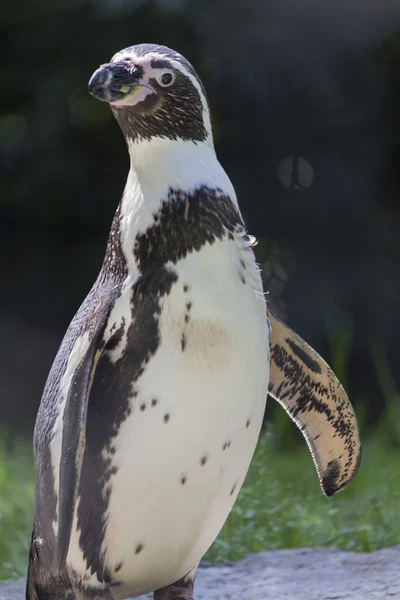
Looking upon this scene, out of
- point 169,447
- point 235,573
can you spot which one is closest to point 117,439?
point 169,447

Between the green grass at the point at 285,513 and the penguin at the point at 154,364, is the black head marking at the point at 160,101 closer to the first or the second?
the penguin at the point at 154,364

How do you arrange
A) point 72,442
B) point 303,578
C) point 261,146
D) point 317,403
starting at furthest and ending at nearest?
point 261,146, point 303,578, point 317,403, point 72,442

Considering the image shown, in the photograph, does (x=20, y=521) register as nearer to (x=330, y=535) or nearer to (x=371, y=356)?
(x=330, y=535)

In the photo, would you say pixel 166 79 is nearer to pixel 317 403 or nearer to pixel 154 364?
pixel 154 364

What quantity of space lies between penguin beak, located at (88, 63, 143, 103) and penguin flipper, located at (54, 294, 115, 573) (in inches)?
16.9

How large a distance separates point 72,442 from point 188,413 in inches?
8.6

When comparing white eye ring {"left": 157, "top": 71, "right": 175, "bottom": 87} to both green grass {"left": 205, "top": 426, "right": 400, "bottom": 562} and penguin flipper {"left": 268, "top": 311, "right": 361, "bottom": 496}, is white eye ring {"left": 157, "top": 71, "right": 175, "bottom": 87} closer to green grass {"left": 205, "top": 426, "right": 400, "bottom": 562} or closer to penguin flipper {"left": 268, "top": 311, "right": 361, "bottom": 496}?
penguin flipper {"left": 268, "top": 311, "right": 361, "bottom": 496}

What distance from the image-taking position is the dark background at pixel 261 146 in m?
4.16

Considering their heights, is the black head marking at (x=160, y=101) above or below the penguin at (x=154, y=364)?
above

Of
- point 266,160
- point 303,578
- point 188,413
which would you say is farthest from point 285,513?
point 266,160

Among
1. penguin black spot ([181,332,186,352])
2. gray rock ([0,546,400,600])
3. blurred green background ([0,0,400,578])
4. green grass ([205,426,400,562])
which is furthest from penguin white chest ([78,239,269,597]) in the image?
blurred green background ([0,0,400,578])

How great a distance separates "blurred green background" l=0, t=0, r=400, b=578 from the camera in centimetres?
415

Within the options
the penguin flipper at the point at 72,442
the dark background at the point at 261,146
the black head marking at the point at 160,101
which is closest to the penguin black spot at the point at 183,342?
the penguin flipper at the point at 72,442

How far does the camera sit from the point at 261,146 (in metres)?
4.48
